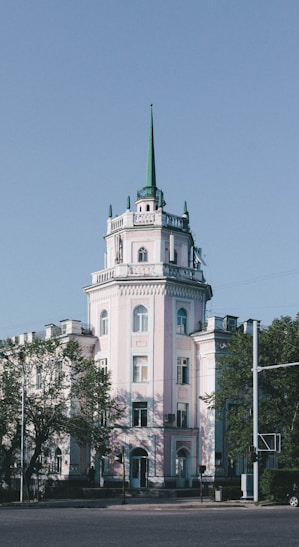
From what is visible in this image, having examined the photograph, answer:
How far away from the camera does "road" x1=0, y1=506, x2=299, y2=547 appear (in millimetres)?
21016

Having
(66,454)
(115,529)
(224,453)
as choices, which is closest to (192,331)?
(224,453)

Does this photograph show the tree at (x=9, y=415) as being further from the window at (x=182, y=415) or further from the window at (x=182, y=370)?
the window at (x=182, y=370)

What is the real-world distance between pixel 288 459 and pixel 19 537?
3131 cm

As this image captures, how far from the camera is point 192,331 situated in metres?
65.1

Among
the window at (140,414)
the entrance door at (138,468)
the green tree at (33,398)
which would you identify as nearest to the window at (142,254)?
the green tree at (33,398)

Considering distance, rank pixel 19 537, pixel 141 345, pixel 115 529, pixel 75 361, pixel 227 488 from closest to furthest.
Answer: pixel 19 537 → pixel 115 529 → pixel 227 488 → pixel 75 361 → pixel 141 345

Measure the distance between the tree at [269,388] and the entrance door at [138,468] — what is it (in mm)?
9589

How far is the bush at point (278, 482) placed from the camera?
45906mm

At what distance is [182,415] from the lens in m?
63.7

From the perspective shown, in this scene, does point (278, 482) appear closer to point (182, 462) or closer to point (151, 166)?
point (182, 462)

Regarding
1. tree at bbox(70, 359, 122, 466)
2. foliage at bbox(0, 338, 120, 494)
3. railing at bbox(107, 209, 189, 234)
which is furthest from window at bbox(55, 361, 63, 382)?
railing at bbox(107, 209, 189, 234)

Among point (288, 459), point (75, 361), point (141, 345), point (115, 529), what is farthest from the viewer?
point (141, 345)

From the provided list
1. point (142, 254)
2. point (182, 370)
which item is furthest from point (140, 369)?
point (142, 254)

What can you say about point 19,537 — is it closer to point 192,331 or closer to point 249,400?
point 249,400
